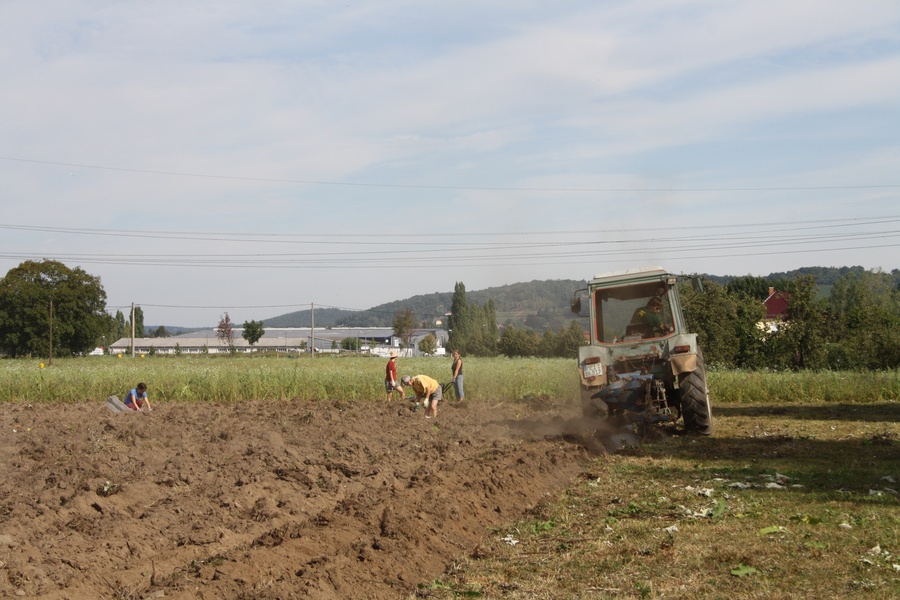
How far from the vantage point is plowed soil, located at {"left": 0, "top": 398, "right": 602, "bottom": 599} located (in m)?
5.85

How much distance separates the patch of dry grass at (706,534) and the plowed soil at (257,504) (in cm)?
46

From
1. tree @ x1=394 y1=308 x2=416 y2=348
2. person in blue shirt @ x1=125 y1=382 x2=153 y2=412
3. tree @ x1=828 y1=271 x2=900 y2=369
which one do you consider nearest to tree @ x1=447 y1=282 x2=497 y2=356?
tree @ x1=828 y1=271 x2=900 y2=369

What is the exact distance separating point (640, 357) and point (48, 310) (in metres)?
59.3

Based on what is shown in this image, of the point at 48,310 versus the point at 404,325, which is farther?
the point at 404,325

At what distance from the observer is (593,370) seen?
13547 mm

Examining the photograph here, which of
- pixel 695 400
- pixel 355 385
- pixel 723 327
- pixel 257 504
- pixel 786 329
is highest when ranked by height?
pixel 723 327

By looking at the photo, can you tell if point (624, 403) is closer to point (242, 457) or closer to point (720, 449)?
point (720, 449)

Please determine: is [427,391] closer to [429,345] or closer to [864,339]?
[864,339]

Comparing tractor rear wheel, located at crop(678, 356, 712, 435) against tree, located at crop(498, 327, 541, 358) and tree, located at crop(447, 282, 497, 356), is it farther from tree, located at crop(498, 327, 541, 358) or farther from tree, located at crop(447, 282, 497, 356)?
tree, located at crop(498, 327, 541, 358)

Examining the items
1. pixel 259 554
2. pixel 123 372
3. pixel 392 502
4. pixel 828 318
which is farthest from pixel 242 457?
pixel 828 318

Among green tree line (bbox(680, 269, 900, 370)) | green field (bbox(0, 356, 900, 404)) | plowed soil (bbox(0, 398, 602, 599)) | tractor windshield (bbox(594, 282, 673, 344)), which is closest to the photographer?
plowed soil (bbox(0, 398, 602, 599))

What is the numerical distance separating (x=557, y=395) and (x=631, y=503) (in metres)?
16.9

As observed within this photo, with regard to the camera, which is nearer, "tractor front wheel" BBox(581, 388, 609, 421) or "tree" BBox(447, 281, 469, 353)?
"tractor front wheel" BBox(581, 388, 609, 421)

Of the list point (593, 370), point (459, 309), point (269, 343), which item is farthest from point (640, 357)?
point (269, 343)
